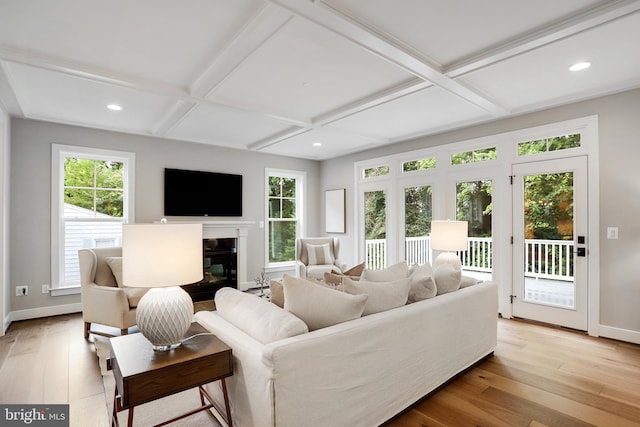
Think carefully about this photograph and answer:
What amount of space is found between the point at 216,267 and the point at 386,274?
155 inches

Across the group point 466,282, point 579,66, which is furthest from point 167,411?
point 579,66

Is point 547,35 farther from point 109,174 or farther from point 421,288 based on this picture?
point 109,174

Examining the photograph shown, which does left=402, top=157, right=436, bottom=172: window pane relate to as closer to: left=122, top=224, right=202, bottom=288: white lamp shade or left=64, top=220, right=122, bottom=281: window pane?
left=122, top=224, right=202, bottom=288: white lamp shade

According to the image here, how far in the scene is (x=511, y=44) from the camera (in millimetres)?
2447

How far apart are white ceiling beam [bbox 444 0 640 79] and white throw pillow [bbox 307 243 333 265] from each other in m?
3.37

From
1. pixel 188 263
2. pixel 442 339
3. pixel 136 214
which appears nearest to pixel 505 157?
pixel 442 339

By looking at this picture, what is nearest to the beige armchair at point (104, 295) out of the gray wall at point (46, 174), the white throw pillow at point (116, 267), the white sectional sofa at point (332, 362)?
the white throw pillow at point (116, 267)

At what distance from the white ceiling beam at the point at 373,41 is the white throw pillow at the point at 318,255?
3.15 meters

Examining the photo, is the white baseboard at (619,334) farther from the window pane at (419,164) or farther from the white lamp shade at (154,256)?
the white lamp shade at (154,256)

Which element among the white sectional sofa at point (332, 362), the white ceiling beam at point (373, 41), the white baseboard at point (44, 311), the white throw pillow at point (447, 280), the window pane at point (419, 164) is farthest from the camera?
the window pane at point (419, 164)

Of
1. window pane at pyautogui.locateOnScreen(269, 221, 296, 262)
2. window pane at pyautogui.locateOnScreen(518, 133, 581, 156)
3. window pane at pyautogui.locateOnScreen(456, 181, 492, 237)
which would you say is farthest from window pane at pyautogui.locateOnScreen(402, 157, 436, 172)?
window pane at pyautogui.locateOnScreen(269, 221, 296, 262)

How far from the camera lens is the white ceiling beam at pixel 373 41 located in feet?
6.57

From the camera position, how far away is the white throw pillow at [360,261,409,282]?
2.32 meters

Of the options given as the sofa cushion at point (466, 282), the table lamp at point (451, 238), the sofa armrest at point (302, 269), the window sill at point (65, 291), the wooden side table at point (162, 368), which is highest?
the table lamp at point (451, 238)
